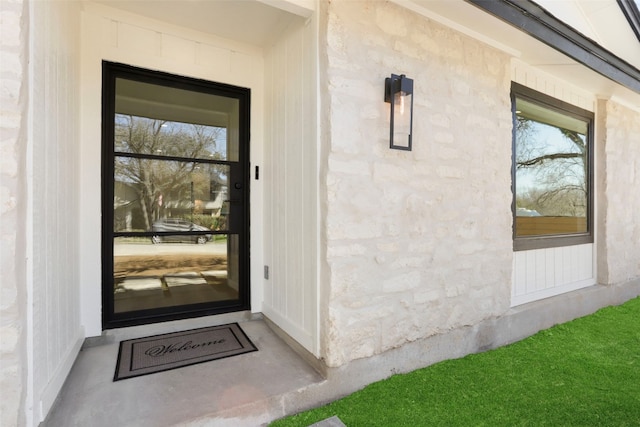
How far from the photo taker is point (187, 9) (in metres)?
2.29

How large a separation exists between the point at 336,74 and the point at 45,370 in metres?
2.18

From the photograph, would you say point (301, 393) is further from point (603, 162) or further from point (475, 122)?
point (603, 162)

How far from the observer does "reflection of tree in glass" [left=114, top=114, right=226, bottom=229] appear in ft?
8.28

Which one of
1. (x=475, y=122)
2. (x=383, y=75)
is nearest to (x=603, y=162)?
(x=475, y=122)

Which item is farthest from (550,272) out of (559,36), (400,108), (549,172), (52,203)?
(52,203)

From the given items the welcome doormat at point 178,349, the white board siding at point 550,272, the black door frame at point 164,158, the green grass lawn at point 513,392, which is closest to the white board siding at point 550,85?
the white board siding at point 550,272

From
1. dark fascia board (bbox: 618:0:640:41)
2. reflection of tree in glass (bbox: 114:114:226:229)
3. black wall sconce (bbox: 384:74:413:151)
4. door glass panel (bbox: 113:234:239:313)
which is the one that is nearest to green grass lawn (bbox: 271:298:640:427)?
door glass panel (bbox: 113:234:239:313)

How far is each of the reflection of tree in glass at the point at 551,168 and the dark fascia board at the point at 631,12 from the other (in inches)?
49.8

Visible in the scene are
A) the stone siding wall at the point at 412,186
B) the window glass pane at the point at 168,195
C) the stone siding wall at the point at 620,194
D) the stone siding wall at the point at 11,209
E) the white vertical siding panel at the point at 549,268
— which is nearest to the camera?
the stone siding wall at the point at 11,209

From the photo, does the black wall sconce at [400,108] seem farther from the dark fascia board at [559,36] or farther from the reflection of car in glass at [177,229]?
the reflection of car in glass at [177,229]

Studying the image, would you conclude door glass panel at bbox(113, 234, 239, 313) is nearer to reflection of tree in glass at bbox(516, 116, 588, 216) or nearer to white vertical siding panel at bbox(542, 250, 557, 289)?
reflection of tree in glass at bbox(516, 116, 588, 216)

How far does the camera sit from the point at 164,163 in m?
2.65

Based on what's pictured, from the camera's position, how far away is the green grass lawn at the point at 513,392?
180 centimetres

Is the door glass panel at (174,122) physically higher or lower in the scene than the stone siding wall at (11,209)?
higher
